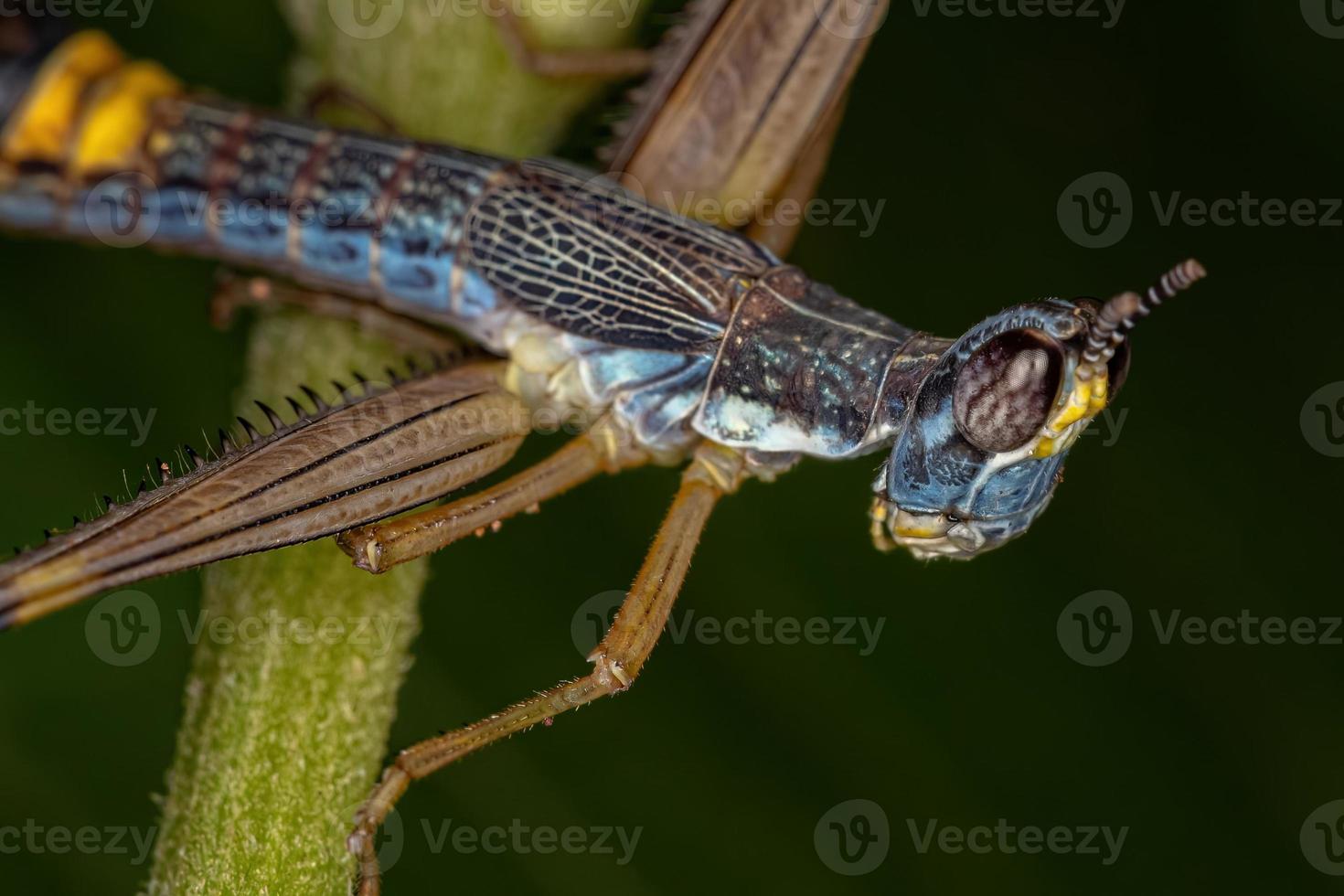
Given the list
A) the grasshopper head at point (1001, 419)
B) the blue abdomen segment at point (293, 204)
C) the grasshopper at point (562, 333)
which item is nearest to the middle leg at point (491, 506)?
the grasshopper at point (562, 333)

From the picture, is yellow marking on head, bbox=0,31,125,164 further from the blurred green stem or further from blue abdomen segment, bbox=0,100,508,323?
the blurred green stem

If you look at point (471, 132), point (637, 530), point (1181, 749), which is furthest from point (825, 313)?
point (1181, 749)

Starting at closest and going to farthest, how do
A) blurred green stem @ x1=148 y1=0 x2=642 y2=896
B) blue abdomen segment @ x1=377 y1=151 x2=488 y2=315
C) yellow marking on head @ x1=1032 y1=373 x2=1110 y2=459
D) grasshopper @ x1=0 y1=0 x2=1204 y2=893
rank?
blurred green stem @ x1=148 y1=0 x2=642 y2=896, yellow marking on head @ x1=1032 y1=373 x2=1110 y2=459, grasshopper @ x1=0 y1=0 x2=1204 y2=893, blue abdomen segment @ x1=377 y1=151 x2=488 y2=315

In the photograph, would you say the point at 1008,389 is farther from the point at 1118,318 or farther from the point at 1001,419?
the point at 1118,318

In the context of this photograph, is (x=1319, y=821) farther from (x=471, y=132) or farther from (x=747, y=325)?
(x=471, y=132)

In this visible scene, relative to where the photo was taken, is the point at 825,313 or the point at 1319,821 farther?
the point at 825,313

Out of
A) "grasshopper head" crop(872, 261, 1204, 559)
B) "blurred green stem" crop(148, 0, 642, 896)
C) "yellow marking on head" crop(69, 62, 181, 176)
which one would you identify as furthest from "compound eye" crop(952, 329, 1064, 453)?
"yellow marking on head" crop(69, 62, 181, 176)
